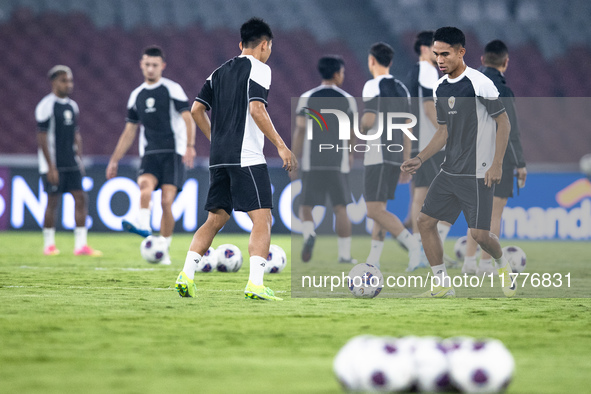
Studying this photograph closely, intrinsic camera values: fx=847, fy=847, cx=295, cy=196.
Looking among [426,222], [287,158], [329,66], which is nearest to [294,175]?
[329,66]

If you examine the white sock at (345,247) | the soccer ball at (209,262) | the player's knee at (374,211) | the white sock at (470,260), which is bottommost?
the soccer ball at (209,262)

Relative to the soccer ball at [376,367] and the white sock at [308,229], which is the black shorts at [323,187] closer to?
the white sock at [308,229]

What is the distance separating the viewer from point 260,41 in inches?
231

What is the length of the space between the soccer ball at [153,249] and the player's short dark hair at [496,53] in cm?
368

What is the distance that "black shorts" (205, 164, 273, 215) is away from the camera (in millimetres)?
5773

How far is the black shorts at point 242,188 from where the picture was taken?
577 centimetres

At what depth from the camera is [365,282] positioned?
607 centimetres

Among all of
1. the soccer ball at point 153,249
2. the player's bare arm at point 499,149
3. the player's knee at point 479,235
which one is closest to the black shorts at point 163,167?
the soccer ball at point 153,249

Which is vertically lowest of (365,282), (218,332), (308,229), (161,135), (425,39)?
(218,332)

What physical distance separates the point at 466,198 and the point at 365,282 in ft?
3.06

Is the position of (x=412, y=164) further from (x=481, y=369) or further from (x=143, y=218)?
(x=143, y=218)

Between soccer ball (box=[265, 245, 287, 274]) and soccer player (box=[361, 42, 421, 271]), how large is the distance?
0.90 m

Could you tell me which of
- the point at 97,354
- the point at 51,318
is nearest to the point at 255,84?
the point at 51,318

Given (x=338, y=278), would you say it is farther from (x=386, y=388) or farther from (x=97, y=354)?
(x=386, y=388)
